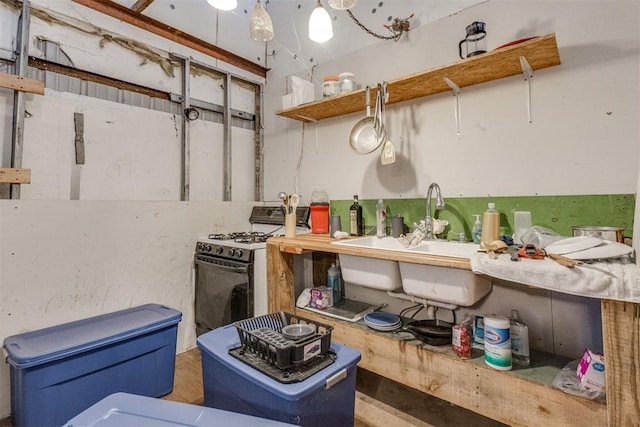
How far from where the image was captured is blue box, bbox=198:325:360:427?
39.9 inches

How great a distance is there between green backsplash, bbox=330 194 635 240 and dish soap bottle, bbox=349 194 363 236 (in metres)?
0.21

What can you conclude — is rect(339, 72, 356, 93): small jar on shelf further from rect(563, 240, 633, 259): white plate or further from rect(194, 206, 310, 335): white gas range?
rect(563, 240, 633, 259): white plate

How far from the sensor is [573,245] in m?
1.20

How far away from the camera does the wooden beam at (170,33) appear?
2197 millimetres

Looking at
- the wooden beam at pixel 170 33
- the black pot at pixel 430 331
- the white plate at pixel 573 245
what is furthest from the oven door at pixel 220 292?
the wooden beam at pixel 170 33

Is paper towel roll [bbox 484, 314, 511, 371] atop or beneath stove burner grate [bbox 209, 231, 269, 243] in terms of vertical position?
beneath

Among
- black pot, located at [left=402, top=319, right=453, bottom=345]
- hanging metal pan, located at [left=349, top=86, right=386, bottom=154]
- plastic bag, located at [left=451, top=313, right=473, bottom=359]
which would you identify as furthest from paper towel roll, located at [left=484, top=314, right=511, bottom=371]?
hanging metal pan, located at [left=349, top=86, right=386, bottom=154]

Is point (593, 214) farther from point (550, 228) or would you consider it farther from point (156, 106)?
point (156, 106)

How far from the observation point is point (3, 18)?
186 cm

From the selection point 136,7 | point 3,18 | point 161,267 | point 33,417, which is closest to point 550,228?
point 161,267

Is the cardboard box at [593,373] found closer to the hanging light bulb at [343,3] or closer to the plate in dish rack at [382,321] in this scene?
the plate in dish rack at [382,321]

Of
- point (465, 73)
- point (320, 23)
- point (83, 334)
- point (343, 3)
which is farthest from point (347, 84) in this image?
point (83, 334)

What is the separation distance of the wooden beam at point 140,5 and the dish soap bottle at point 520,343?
2994mm

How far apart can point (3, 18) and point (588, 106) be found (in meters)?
3.28
